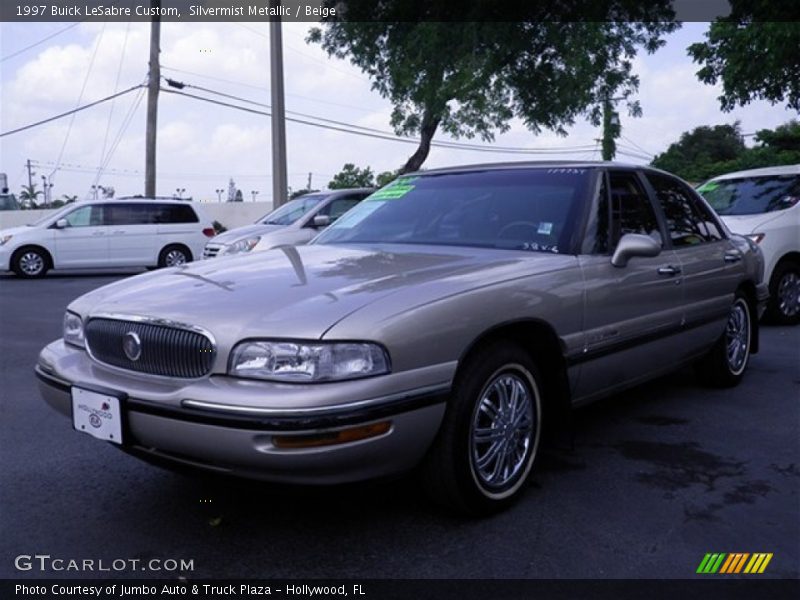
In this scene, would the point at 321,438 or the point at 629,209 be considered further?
the point at 629,209

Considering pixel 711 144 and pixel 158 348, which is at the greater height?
pixel 711 144

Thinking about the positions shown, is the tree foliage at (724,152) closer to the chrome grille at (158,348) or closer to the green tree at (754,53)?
the green tree at (754,53)

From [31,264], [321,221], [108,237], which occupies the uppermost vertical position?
[321,221]

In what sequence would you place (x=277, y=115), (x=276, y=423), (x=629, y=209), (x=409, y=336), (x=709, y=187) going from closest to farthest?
(x=276, y=423) < (x=409, y=336) < (x=629, y=209) < (x=709, y=187) < (x=277, y=115)

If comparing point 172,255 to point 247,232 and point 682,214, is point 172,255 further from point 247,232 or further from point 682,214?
point 682,214

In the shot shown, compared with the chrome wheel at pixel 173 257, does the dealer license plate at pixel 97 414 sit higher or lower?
higher

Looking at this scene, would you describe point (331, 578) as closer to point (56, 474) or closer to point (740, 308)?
point (56, 474)

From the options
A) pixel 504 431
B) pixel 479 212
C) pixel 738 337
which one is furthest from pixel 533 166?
pixel 738 337

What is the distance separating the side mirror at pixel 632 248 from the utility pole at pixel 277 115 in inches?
478

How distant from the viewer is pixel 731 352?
550 centimetres

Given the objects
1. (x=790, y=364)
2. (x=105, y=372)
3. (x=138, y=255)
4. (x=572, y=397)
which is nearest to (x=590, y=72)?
(x=138, y=255)

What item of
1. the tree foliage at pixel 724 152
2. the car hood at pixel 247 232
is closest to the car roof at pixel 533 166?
the car hood at pixel 247 232

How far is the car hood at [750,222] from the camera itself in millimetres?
8078

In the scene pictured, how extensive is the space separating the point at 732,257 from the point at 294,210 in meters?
8.27
